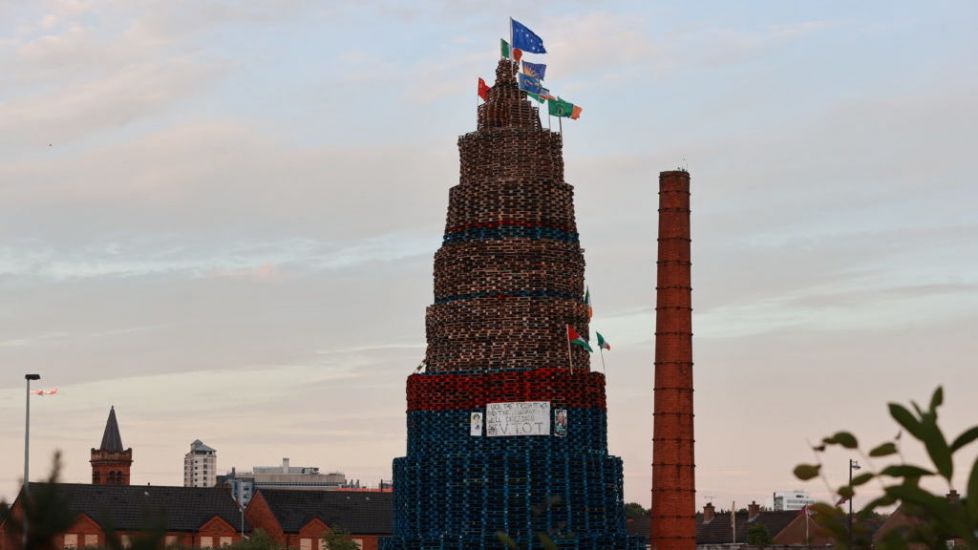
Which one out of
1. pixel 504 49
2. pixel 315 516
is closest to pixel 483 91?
pixel 504 49

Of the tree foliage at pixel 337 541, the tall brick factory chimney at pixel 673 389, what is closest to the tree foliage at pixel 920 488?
the tall brick factory chimney at pixel 673 389

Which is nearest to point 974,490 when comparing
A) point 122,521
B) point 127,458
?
point 122,521

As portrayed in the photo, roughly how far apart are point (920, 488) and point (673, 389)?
82288 mm

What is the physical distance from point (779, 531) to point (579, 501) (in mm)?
81167

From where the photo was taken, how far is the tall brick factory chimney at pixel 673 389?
88.3 m

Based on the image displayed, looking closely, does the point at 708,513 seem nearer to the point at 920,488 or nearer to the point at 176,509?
the point at 176,509

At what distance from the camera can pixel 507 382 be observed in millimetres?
83188

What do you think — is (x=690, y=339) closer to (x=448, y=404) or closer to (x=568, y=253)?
(x=568, y=253)

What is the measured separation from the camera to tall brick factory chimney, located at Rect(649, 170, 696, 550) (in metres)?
88.3

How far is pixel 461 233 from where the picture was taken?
86.8m

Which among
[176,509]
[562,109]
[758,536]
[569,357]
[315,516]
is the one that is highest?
[562,109]

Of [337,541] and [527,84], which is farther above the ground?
[527,84]

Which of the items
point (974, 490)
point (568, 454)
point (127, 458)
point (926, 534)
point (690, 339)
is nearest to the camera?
point (974, 490)

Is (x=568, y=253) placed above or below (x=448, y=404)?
above
